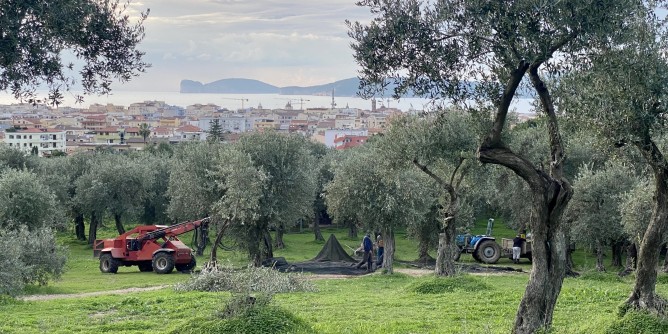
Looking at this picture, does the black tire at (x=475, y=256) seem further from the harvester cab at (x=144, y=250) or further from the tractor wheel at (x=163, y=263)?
the tractor wheel at (x=163, y=263)

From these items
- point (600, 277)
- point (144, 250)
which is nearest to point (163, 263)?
point (144, 250)

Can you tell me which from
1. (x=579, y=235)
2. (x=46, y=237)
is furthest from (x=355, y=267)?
(x=46, y=237)

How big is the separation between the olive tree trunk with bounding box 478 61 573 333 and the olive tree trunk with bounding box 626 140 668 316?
1.58 meters

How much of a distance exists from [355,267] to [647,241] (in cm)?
2076

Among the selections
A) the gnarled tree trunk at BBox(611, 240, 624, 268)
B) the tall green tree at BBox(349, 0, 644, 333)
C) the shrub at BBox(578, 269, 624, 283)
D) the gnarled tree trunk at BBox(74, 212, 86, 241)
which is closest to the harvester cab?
the shrub at BBox(578, 269, 624, 283)

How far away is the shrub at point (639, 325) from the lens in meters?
10.8

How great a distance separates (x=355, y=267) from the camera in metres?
32.2

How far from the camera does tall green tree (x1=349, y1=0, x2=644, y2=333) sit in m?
10.1

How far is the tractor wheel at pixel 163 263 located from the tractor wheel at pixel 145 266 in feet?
4.59

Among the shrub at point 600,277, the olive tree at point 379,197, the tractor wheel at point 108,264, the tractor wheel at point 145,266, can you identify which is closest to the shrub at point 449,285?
the shrub at point 600,277

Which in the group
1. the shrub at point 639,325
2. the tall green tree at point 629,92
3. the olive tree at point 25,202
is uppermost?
the tall green tree at point 629,92

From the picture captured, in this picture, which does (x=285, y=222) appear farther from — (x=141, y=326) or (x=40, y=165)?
(x=40, y=165)

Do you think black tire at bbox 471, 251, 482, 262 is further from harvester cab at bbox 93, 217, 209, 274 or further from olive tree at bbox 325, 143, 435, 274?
harvester cab at bbox 93, 217, 209, 274

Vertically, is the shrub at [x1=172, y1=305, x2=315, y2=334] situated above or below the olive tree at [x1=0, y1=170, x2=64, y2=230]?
below
